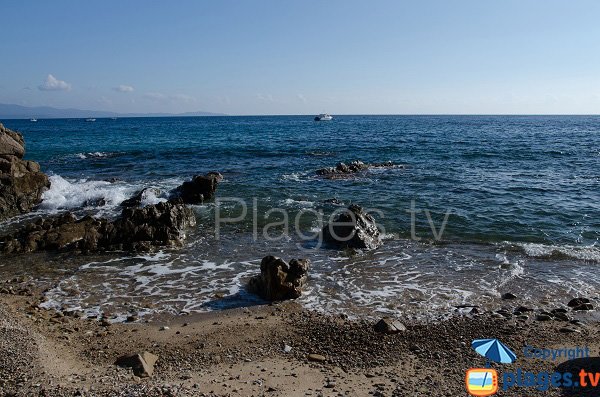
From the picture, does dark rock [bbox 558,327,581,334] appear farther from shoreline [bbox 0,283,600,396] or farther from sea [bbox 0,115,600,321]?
sea [bbox 0,115,600,321]

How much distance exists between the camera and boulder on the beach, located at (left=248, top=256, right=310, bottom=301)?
38.3 ft

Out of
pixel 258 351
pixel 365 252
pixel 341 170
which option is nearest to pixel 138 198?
pixel 365 252

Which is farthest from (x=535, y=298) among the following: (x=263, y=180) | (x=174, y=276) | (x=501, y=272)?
(x=263, y=180)

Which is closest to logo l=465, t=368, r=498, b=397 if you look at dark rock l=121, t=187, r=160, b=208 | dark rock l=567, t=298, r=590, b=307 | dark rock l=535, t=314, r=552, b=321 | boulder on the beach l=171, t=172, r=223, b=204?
dark rock l=535, t=314, r=552, b=321

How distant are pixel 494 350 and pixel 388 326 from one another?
7.34 ft

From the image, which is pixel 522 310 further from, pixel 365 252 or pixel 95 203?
pixel 95 203

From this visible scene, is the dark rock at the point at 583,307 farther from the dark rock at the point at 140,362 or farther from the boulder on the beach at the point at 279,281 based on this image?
the dark rock at the point at 140,362

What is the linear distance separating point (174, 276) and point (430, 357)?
8.22 metres

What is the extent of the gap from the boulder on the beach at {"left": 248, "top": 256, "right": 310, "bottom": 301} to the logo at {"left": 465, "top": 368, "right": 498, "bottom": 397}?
503 cm

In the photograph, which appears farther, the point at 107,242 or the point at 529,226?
the point at 529,226

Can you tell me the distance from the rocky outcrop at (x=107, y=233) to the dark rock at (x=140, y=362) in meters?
7.72

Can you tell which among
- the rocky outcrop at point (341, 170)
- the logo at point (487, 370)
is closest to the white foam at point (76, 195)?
the rocky outcrop at point (341, 170)

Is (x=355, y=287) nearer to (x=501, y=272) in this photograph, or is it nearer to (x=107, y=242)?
(x=501, y=272)

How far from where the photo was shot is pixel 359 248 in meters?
16.0
